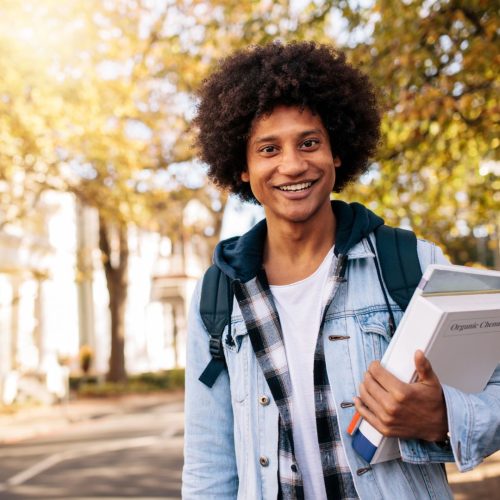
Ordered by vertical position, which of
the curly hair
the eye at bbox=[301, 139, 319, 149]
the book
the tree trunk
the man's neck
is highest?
the tree trunk

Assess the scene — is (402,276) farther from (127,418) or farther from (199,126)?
(127,418)

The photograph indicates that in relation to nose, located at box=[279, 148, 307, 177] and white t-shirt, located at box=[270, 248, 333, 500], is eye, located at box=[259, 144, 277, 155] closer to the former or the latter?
nose, located at box=[279, 148, 307, 177]

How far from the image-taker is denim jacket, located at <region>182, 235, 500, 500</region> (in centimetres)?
211

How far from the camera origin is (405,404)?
2.02 m

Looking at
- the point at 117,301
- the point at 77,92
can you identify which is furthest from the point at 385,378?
the point at 117,301

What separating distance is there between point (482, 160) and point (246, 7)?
269cm

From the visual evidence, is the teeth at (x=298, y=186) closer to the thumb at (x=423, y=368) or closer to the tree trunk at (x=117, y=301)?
the thumb at (x=423, y=368)

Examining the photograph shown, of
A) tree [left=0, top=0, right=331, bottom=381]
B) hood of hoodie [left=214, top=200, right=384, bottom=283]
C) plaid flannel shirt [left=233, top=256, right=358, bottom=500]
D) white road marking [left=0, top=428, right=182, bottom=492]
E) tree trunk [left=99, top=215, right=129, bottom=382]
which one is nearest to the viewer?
plaid flannel shirt [left=233, top=256, right=358, bottom=500]

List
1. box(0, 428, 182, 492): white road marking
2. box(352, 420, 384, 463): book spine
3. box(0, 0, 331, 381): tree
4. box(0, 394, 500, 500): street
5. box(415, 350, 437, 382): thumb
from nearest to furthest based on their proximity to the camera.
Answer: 1. box(415, 350, 437, 382): thumb
2. box(352, 420, 384, 463): book spine
3. box(0, 394, 500, 500): street
4. box(0, 428, 182, 492): white road marking
5. box(0, 0, 331, 381): tree

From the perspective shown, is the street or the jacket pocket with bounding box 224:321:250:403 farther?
the street

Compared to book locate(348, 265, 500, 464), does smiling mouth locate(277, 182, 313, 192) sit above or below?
above

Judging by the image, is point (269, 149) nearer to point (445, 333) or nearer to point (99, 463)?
point (445, 333)

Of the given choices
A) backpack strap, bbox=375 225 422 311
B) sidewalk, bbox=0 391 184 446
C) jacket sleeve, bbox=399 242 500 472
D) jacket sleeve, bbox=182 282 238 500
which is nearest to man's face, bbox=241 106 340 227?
backpack strap, bbox=375 225 422 311

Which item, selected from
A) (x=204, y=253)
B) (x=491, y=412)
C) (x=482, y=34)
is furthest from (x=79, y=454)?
(x=204, y=253)
